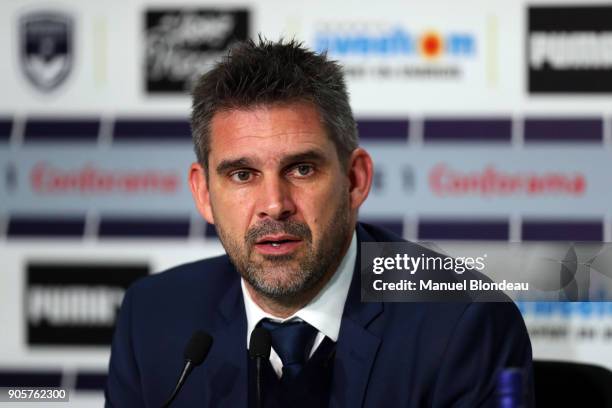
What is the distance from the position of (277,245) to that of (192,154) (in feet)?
5.71

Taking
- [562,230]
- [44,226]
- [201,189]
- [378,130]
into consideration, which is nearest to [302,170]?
[201,189]

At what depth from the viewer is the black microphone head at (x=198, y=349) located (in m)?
1.32

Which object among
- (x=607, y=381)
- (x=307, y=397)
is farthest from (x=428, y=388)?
(x=607, y=381)

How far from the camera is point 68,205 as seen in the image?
126 inches

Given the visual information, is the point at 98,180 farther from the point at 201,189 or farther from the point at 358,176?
the point at 358,176

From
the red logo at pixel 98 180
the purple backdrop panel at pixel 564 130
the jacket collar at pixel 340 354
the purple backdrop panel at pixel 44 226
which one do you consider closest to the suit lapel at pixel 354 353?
the jacket collar at pixel 340 354

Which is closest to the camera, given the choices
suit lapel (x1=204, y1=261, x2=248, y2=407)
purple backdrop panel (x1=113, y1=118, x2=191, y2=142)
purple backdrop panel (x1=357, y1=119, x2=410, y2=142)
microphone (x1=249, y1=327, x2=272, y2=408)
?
microphone (x1=249, y1=327, x2=272, y2=408)

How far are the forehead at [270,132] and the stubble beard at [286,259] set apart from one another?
4.9 inches

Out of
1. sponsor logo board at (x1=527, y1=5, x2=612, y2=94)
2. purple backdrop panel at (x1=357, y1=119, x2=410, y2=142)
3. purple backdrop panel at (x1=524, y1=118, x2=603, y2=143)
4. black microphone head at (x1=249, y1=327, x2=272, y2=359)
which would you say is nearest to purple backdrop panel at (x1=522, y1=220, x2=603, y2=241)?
purple backdrop panel at (x1=524, y1=118, x2=603, y2=143)

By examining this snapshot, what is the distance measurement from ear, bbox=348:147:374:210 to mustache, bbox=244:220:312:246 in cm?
17

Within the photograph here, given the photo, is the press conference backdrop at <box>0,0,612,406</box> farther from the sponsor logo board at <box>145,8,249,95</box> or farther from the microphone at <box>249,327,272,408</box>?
the microphone at <box>249,327,272,408</box>

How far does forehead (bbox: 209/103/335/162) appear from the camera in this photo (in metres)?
1.50

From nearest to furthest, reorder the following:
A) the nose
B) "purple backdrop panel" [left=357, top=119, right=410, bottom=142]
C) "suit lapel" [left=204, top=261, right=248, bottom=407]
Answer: the nose
"suit lapel" [left=204, top=261, right=248, bottom=407]
"purple backdrop panel" [left=357, top=119, right=410, bottom=142]

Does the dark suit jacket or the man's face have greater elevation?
the man's face
